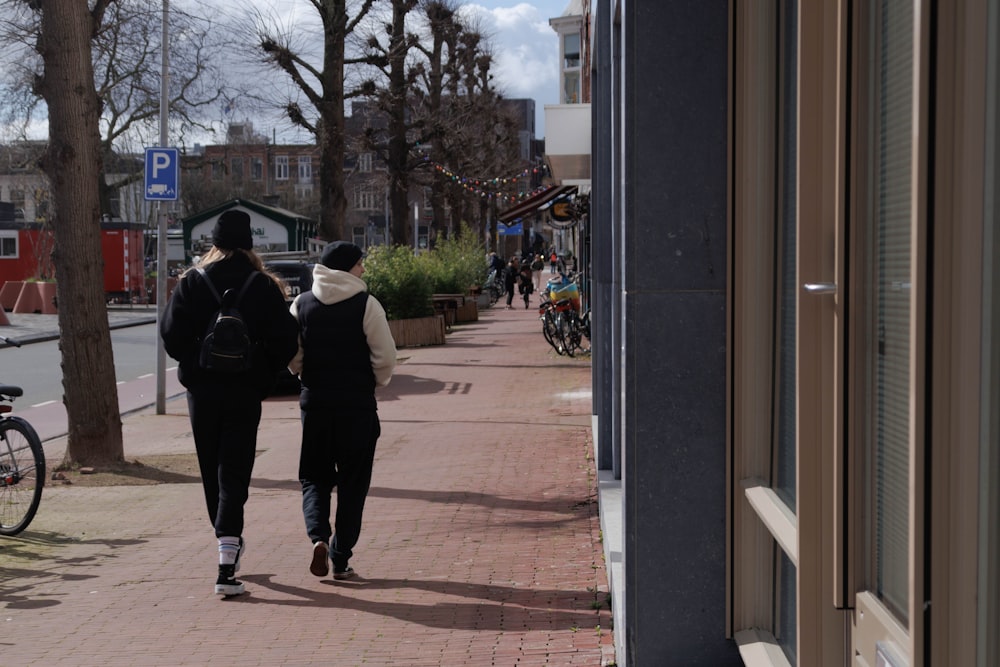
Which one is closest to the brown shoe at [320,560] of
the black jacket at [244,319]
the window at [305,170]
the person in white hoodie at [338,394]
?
the person in white hoodie at [338,394]

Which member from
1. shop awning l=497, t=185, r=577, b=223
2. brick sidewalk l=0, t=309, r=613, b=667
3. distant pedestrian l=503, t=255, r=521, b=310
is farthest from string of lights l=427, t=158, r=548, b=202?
brick sidewalk l=0, t=309, r=613, b=667

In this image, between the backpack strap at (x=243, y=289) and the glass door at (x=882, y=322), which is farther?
the backpack strap at (x=243, y=289)

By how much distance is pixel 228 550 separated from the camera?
619 cm

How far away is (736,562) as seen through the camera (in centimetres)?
394

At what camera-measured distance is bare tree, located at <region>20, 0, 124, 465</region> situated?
35.4 feet

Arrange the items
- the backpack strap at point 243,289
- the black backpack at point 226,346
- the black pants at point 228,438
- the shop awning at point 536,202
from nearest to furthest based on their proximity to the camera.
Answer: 1. the black backpack at point 226,346
2. the black pants at point 228,438
3. the backpack strap at point 243,289
4. the shop awning at point 536,202

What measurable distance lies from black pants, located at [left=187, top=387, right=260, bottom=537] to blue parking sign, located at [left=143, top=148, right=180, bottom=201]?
9.19 m

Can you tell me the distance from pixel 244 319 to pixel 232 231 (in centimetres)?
44

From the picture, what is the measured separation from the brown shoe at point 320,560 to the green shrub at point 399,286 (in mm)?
18472

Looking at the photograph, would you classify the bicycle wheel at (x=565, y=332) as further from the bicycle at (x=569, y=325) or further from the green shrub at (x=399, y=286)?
the green shrub at (x=399, y=286)

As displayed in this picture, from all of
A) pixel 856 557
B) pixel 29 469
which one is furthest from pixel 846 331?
pixel 29 469

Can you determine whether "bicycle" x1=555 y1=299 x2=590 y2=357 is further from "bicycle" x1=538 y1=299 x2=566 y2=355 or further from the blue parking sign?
the blue parking sign

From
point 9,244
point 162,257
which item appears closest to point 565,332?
point 162,257

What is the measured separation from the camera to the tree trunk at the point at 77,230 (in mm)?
10789
